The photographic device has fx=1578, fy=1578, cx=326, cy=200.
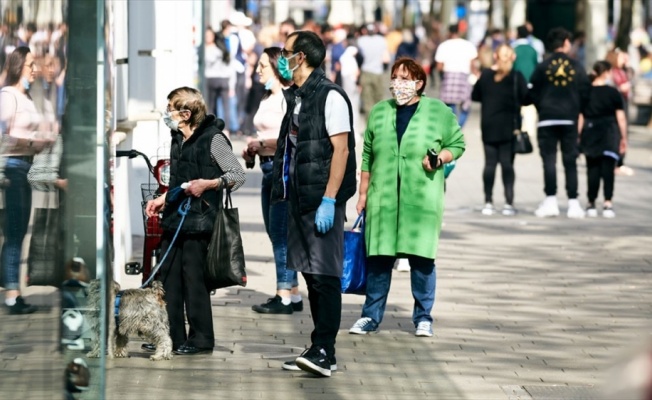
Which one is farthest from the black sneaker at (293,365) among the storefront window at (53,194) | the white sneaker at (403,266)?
the white sneaker at (403,266)

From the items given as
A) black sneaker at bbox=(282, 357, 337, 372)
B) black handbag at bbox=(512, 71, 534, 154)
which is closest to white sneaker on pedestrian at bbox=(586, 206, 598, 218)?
black handbag at bbox=(512, 71, 534, 154)

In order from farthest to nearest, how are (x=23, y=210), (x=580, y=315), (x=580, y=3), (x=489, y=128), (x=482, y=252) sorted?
1. (x=580, y=3)
2. (x=489, y=128)
3. (x=482, y=252)
4. (x=580, y=315)
5. (x=23, y=210)

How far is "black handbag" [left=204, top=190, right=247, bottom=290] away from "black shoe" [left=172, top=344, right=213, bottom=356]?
1.34 feet

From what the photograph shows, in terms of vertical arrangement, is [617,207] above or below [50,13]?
below

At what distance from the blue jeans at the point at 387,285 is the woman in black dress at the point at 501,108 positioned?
7.08 meters

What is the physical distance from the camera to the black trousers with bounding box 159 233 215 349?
28.5ft

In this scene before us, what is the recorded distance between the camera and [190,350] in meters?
8.69

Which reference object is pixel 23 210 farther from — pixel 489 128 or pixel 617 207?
pixel 617 207

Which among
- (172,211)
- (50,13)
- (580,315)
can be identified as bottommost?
(580,315)

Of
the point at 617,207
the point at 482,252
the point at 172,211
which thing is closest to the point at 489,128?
the point at 617,207

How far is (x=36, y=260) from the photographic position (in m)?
5.52

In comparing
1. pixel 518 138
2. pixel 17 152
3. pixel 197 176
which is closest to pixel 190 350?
pixel 197 176

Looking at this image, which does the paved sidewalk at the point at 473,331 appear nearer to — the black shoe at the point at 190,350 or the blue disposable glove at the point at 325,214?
the black shoe at the point at 190,350

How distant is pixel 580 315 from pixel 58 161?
17.9 feet
